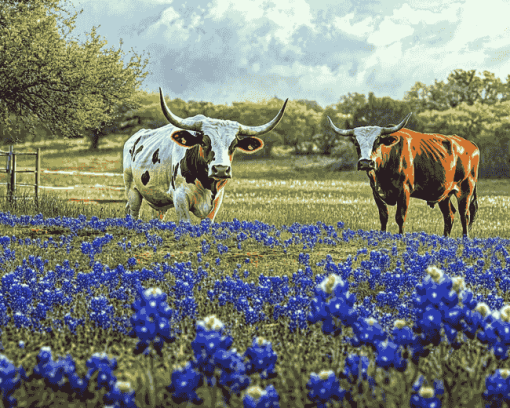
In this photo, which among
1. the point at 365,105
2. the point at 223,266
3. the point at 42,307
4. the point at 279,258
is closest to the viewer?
the point at 42,307

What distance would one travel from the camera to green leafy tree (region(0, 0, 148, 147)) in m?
19.2

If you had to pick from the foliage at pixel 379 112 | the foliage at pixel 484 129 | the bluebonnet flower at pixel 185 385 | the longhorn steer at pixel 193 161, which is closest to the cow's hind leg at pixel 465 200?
the longhorn steer at pixel 193 161

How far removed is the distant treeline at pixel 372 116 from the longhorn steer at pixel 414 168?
555 inches

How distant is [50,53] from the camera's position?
1938 cm

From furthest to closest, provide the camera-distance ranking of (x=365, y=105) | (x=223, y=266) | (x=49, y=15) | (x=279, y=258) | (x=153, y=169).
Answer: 1. (x=365, y=105)
2. (x=49, y=15)
3. (x=153, y=169)
4. (x=279, y=258)
5. (x=223, y=266)

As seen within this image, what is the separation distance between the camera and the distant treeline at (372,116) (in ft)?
151

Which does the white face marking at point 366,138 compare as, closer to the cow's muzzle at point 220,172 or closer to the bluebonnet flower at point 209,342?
the cow's muzzle at point 220,172

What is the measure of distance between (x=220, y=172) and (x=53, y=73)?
12.7 meters

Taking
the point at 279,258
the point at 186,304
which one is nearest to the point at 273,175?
the point at 279,258

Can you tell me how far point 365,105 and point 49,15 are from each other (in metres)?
37.2

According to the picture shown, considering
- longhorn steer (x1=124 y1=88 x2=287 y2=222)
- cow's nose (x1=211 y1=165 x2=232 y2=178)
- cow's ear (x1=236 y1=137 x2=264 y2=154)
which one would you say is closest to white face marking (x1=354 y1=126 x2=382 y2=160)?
longhorn steer (x1=124 y1=88 x2=287 y2=222)

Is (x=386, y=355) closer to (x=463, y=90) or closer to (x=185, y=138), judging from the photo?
(x=185, y=138)

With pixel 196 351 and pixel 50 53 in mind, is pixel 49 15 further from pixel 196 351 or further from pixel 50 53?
pixel 196 351

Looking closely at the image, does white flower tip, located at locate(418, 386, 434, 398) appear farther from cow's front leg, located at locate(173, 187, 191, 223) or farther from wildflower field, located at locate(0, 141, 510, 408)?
cow's front leg, located at locate(173, 187, 191, 223)
